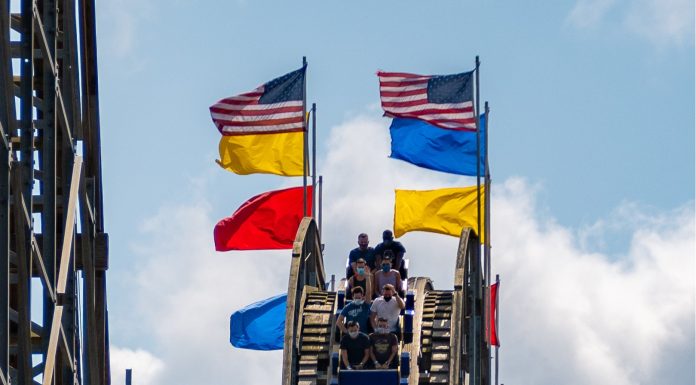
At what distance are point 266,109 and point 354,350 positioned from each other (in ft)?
29.9


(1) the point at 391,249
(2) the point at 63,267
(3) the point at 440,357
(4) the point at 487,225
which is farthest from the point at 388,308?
(2) the point at 63,267

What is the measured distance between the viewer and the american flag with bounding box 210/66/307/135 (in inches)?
1391

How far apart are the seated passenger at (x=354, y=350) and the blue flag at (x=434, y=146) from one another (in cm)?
759

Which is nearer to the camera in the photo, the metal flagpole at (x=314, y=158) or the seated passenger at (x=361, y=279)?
the seated passenger at (x=361, y=279)

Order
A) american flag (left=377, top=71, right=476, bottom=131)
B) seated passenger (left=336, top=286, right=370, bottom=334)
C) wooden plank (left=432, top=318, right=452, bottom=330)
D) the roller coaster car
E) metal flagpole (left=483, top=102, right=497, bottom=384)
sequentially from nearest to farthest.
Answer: the roller coaster car < seated passenger (left=336, top=286, right=370, bottom=334) < wooden plank (left=432, top=318, right=452, bottom=330) < metal flagpole (left=483, top=102, right=497, bottom=384) < american flag (left=377, top=71, right=476, bottom=131)

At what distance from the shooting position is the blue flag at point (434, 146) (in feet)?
115

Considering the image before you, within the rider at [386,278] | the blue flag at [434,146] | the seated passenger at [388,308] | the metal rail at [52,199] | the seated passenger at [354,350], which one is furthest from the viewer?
the blue flag at [434,146]

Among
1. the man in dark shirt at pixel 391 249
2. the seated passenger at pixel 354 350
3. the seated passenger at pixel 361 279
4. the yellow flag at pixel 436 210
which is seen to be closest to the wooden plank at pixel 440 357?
the seated passenger at pixel 354 350

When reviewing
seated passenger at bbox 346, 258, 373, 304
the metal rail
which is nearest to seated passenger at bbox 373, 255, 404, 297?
seated passenger at bbox 346, 258, 373, 304

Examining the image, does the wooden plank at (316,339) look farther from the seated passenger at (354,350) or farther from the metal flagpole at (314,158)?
the metal flagpole at (314,158)

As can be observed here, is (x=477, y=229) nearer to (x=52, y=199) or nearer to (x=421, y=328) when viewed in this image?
(x=421, y=328)

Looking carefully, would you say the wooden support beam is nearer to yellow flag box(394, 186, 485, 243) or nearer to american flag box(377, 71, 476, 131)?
american flag box(377, 71, 476, 131)

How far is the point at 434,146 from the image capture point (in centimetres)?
3528

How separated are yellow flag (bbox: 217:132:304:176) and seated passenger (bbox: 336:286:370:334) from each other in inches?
295
